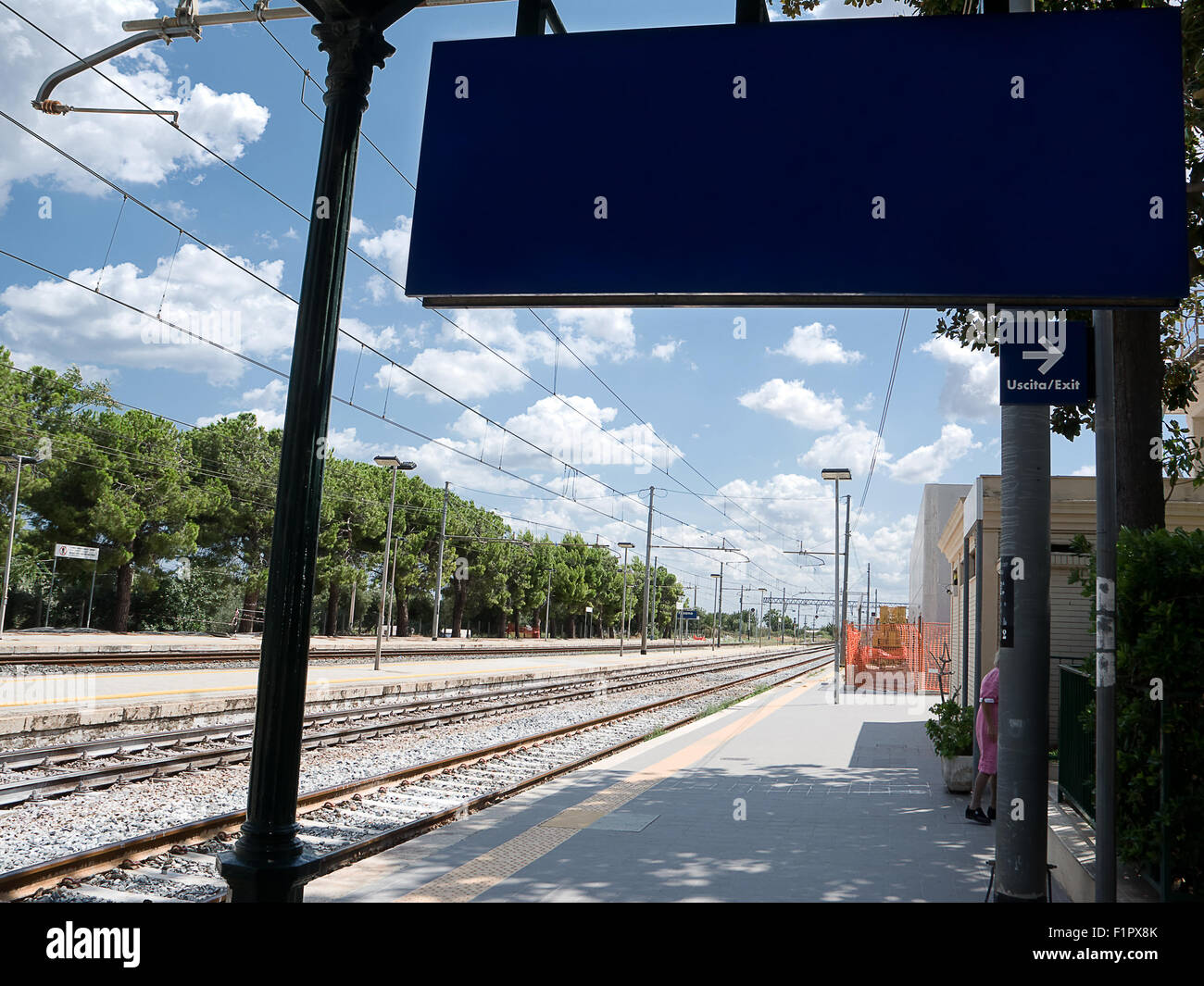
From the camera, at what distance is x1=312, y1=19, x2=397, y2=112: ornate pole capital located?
12.2 feet

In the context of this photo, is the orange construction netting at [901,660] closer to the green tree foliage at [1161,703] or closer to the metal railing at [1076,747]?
the metal railing at [1076,747]

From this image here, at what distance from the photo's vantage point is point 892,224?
3779mm

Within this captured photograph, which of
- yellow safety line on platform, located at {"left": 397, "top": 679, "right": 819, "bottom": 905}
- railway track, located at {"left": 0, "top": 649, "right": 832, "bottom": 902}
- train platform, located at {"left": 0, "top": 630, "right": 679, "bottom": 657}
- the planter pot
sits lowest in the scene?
railway track, located at {"left": 0, "top": 649, "right": 832, "bottom": 902}

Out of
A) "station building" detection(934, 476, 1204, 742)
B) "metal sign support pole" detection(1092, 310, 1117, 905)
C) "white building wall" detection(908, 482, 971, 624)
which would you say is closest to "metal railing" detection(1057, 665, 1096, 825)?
"metal sign support pole" detection(1092, 310, 1117, 905)

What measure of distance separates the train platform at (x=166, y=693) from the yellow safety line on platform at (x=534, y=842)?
289 inches

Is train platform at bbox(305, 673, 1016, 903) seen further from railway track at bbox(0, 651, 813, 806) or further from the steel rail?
railway track at bbox(0, 651, 813, 806)

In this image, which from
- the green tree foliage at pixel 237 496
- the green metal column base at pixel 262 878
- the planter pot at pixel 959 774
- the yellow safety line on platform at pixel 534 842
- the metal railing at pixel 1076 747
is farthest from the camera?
the green tree foliage at pixel 237 496

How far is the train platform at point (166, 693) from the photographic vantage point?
12383 millimetres

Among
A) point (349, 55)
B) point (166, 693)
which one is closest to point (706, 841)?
point (349, 55)

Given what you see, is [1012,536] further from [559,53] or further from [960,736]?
[960,736]

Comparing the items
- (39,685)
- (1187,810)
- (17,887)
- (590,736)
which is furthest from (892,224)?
(39,685)

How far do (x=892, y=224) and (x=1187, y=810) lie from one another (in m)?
3.00

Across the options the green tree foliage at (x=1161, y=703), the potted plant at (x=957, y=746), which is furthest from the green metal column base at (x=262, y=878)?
the potted plant at (x=957, y=746)

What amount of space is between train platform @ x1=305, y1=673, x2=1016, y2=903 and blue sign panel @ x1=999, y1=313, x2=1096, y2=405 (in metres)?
3.20
